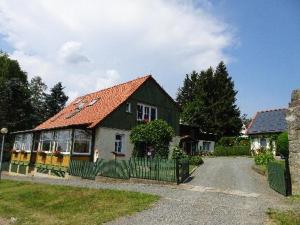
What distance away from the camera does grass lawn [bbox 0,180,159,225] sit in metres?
13.2

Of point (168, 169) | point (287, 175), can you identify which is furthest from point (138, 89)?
point (287, 175)

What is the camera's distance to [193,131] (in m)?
50.3

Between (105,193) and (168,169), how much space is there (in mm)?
4322

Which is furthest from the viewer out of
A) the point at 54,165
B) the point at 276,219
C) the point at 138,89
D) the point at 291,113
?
the point at 138,89

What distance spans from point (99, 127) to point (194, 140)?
21.5 metres

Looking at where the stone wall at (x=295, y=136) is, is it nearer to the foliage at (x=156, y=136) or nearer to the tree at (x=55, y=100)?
the foliage at (x=156, y=136)

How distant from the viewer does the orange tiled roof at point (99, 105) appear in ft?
94.3

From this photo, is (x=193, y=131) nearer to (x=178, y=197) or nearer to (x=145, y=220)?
(x=178, y=197)

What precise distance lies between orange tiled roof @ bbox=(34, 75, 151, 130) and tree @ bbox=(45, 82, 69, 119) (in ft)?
66.6

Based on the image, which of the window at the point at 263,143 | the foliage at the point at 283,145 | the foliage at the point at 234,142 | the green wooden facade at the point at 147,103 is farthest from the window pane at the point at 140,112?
the foliage at the point at 234,142

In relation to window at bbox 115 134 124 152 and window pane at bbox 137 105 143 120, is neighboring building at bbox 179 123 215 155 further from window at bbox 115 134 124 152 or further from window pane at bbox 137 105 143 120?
window at bbox 115 134 124 152

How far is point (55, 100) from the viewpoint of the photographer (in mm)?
57031

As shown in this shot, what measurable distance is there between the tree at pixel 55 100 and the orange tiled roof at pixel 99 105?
66.6ft

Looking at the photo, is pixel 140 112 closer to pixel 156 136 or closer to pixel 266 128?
pixel 156 136
